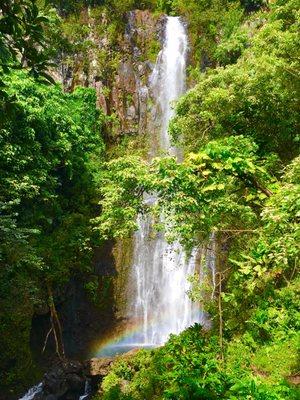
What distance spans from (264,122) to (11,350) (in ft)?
35.5

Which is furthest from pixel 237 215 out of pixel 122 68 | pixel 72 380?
pixel 122 68

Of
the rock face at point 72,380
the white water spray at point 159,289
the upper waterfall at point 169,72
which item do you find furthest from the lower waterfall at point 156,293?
the rock face at point 72,380

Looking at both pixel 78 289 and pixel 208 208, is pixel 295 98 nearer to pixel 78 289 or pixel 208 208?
pixel 208 208

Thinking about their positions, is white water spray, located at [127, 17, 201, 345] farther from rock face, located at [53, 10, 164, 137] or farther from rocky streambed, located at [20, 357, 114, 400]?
rock face, located at [53, 10, 164, 137]

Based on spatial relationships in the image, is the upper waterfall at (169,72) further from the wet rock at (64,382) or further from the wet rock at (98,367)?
the wet rock at (64,382)

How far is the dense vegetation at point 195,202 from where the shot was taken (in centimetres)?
550

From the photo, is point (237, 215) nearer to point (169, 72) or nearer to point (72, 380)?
point (72, 380)

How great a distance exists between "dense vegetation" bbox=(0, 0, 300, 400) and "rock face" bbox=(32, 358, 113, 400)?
1.69 metres

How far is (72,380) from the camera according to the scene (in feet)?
38.8

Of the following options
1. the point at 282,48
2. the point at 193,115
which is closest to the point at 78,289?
the point at 193,115

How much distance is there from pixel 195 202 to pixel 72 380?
27.5 ft

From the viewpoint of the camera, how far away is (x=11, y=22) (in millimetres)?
2674

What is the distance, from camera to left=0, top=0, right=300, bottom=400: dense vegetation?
5.50 metres

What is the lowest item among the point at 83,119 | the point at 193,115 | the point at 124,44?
the point at 193,115
